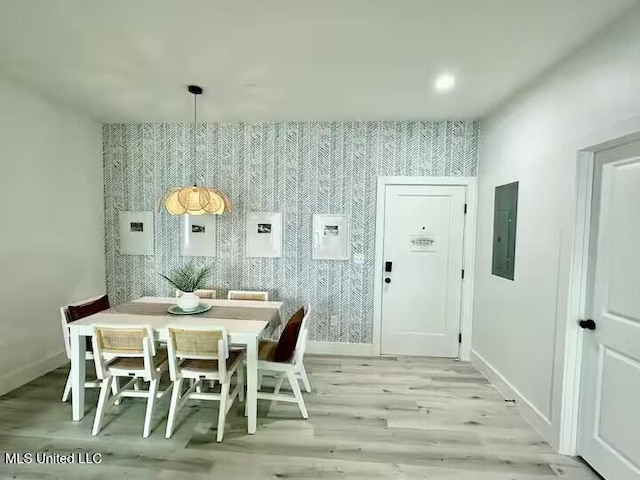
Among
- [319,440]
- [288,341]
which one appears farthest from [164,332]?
[319,440]

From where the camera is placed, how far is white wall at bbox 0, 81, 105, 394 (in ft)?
9.60

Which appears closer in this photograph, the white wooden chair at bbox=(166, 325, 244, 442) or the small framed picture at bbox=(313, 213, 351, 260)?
the white wooden chair at bbox=(166, 325, 244, 442)

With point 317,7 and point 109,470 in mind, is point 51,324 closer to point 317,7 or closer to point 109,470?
point 109,470

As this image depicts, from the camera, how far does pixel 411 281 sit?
3883mm

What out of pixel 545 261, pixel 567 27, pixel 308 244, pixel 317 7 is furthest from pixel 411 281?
pixel 317 7

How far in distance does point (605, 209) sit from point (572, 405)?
1268 millimetres

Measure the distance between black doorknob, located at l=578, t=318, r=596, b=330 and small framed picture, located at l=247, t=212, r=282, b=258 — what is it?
279 cm

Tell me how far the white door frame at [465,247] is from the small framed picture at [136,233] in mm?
2672

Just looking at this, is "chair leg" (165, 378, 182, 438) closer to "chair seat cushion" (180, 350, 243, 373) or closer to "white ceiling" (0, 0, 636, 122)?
"chair seat cushion" (180, 350, 243, 373)

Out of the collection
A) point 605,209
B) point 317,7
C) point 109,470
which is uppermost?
point 317,7

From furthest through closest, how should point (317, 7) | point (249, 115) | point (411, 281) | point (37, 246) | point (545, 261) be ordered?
1. point (411, 281)
2. point (249, 115)
3. point (37, 246)
4. point (545, 261)
5. point (317, 7)

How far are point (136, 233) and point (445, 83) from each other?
3645mm

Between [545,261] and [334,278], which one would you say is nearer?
[545,261]

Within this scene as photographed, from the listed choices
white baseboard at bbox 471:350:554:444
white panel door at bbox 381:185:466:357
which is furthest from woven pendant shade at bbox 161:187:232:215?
white baseboard at bbox 471:350:554:444
